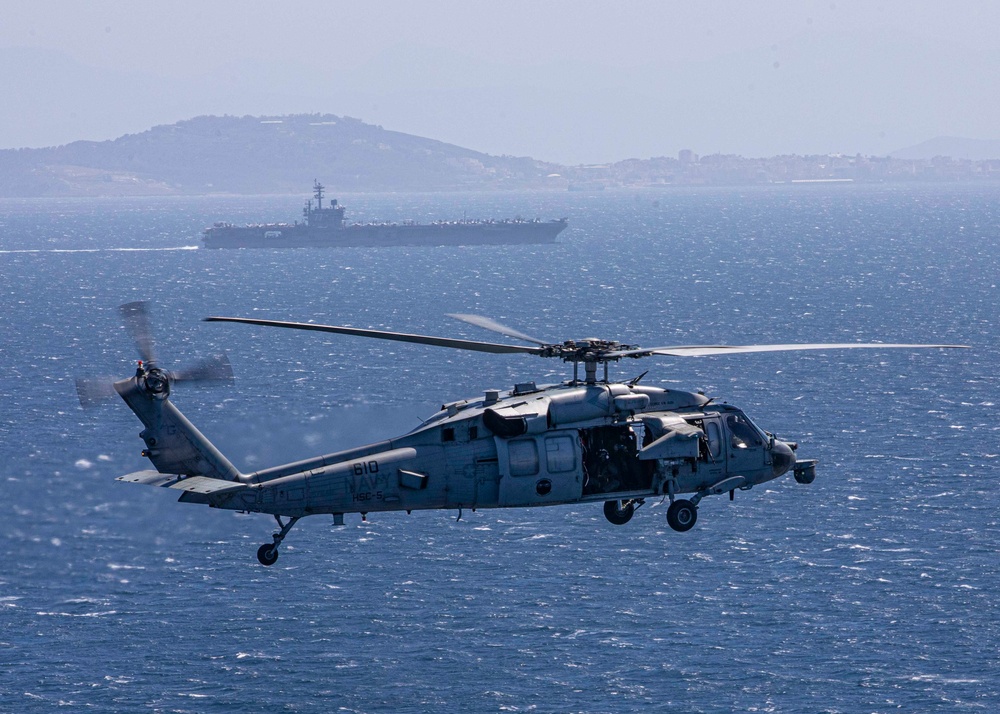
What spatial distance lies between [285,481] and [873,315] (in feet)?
418

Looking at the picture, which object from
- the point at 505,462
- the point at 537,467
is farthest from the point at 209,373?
the point at 537,467

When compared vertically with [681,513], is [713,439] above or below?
above

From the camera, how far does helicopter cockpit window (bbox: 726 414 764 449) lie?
107ft

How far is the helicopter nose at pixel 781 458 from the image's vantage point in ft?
109


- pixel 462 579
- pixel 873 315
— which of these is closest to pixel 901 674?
pixel 462 579

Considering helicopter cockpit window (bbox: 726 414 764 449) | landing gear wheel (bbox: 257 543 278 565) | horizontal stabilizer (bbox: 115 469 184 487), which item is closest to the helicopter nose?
helicopter cockpit window (bbox: 726 414 764 449)

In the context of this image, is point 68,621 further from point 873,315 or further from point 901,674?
point 873,315

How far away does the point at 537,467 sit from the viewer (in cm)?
3047

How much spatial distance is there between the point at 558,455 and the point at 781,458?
6462mm

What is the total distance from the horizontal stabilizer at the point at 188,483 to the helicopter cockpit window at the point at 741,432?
12199 millimetres

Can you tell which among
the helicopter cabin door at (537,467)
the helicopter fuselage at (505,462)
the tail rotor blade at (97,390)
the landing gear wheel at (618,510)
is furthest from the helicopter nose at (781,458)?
the tail rotor blade at (97,390)

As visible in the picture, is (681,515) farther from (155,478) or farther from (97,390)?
(97,390)

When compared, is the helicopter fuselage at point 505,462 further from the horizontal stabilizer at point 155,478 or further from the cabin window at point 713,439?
the cabin window at point 713,439

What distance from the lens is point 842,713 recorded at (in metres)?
54.6
